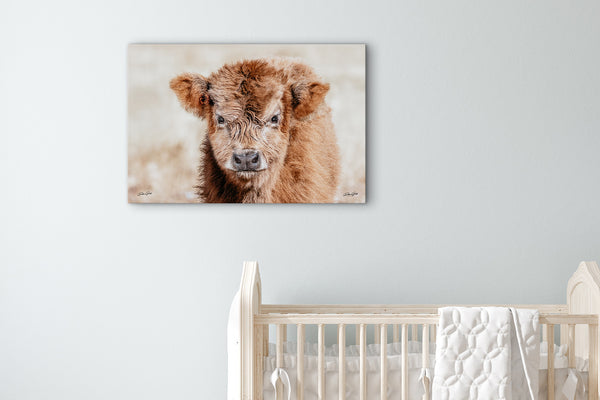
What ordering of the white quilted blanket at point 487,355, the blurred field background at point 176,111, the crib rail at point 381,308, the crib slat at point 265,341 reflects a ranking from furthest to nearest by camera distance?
the blurred field background at point 176,111 < the crib rail at point 381,308 < the crib slat at point 265,341 < the white quilted blanket at point 487,355

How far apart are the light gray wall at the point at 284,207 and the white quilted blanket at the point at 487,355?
52cm

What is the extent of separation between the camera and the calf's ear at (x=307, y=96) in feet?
7.26

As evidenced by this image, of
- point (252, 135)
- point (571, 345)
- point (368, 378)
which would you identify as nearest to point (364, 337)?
point (368, 378)

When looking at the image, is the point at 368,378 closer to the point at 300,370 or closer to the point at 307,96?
the point at 300,370

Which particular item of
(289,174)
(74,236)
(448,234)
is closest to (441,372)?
(448,234)

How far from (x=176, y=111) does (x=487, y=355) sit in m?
1.41

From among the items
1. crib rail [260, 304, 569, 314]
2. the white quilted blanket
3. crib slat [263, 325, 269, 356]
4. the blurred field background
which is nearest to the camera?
the white quilted blanket

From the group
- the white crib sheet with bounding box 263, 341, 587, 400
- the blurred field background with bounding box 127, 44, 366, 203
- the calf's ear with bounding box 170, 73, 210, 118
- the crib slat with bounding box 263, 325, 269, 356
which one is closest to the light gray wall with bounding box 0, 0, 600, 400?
the blurred field background with bounding box 127, 44, 366, 203

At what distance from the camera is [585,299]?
194 cm

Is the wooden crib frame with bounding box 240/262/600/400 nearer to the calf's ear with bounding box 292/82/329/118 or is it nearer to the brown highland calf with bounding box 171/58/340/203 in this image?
the brown highland calf with bounding box 171/58/340/203

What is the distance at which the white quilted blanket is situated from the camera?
1666 mm

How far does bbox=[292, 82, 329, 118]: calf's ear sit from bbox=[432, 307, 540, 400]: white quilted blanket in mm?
948

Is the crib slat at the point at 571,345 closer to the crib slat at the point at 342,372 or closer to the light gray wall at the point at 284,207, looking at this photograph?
the light gray wall at the point at 284,207

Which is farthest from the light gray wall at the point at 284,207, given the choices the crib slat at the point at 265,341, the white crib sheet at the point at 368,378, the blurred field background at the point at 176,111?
the white crib sheet at the point at 368,378
